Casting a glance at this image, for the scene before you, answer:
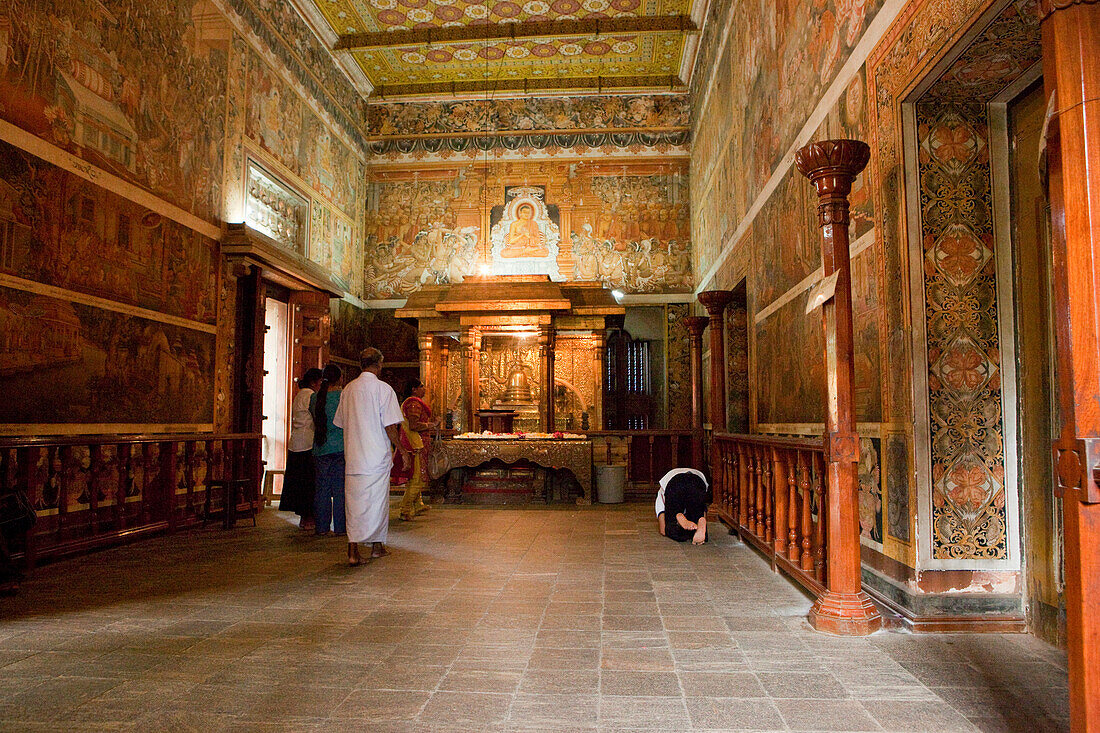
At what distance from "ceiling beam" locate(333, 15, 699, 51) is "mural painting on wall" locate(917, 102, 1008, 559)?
9.05 m

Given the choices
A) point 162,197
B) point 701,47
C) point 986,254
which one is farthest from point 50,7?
point 701,47

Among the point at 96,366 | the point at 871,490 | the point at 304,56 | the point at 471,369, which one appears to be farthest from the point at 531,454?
the point at 304,56

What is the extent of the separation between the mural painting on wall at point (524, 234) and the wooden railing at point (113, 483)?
7.29 metres

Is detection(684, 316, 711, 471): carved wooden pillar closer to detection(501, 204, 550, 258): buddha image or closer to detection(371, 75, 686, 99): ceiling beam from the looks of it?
detection(501, 204, 550, 258): buddha image

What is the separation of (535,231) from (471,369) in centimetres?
390

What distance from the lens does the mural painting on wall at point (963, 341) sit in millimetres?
3617

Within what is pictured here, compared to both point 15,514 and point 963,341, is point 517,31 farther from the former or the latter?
point 15,514

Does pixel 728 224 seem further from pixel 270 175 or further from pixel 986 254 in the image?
pixel 270 175

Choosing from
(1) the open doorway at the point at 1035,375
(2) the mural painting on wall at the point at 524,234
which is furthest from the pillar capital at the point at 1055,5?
(2) the mural painting on wall at the point at 524,234

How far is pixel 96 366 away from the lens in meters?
6.50

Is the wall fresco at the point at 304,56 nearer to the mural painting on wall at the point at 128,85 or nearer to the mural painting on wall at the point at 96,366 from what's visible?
the mural painting on wall at the point at 128,85

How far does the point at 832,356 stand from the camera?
3645mm

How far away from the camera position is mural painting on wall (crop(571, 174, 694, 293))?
1384 centimetres

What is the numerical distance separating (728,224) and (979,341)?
20.5ft
